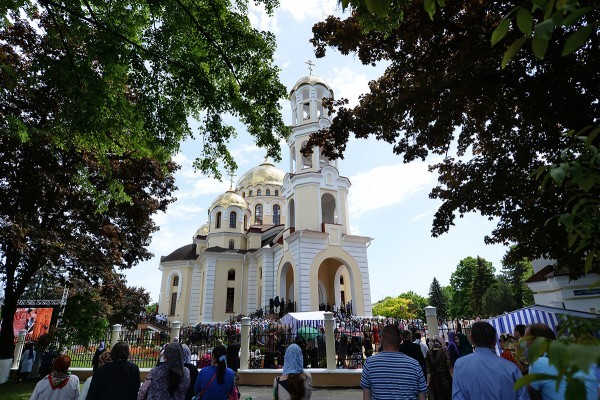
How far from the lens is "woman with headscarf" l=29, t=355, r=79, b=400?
4.50 m

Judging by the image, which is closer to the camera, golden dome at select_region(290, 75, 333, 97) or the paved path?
the paved path

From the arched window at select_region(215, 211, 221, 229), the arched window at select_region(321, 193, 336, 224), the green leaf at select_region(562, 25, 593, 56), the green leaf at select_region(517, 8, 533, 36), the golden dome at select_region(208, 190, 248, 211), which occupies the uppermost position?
the golden dome at select_region(208, 190, 248, 211)

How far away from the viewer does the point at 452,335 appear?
27.1ft

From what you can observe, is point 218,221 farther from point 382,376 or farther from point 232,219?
point 382,376

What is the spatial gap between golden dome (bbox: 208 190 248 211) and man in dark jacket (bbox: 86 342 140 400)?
101 feet

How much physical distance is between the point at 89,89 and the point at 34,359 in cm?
1331

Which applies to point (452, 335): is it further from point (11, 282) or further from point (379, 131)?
point (11, 282)

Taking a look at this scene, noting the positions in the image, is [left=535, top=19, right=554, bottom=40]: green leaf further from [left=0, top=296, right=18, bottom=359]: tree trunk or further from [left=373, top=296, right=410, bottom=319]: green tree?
[left=373, top=296, right=410, bottom=319]: green tree

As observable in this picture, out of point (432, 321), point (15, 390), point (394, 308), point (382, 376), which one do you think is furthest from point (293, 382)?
point (394, 308)

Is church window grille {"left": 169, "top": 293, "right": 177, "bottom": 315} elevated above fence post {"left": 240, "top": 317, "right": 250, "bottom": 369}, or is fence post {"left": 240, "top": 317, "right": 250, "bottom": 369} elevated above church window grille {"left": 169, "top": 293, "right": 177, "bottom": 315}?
church window grille {"left": 169, "top": 293, "right": 177, "bottom": 315}

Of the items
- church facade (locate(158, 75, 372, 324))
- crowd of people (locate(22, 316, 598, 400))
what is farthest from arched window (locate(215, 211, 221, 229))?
crowd of people (locate(22, 316, 598, 400))

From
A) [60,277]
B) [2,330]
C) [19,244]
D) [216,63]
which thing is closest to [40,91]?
[19,244]

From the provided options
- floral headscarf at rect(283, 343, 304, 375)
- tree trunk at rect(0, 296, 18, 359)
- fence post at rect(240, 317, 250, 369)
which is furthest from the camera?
tree trunk at rect(0, 296, 18, 359)

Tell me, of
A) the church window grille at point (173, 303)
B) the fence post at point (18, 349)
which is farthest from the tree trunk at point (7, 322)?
the church window grille at point (173, 303)
